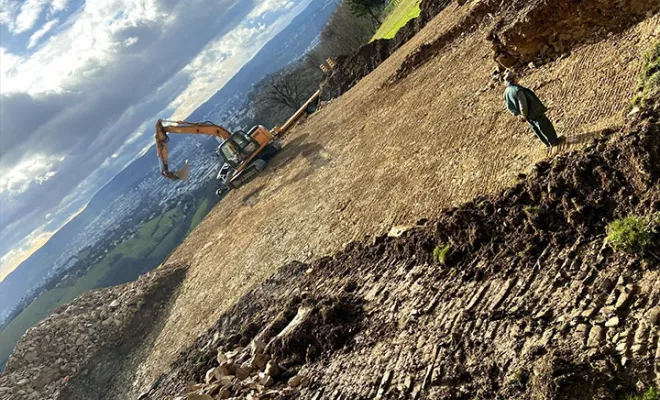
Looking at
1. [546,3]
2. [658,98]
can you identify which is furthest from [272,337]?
[546,3]


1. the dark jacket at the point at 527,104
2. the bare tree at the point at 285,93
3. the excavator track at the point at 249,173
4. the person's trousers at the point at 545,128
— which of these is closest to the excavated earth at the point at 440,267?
the person's trousers at the point at 545,128

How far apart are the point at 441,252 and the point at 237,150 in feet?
61.6

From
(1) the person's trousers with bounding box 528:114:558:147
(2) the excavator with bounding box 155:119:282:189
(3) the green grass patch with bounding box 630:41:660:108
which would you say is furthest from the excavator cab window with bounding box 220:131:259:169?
(3) the green grass patch with bounding box 630:41:660:108

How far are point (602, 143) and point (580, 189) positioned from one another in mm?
972

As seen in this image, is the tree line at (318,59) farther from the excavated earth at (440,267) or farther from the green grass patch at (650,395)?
the green grass patch at (650,395)

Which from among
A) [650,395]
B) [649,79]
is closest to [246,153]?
[649,79]

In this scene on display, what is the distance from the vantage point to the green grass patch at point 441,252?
8.66 metres

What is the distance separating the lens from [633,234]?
6.20 m

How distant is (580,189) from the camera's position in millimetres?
7414

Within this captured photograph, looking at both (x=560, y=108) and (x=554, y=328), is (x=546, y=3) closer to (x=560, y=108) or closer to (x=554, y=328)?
(x=560, y=108)

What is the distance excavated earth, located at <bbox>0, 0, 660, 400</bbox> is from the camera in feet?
20.4

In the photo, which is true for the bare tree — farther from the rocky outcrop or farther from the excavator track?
the rocky outcrop

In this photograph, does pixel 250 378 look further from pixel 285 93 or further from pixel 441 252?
pixel 285 93

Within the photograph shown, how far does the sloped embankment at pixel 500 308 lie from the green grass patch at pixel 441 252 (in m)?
0.02
